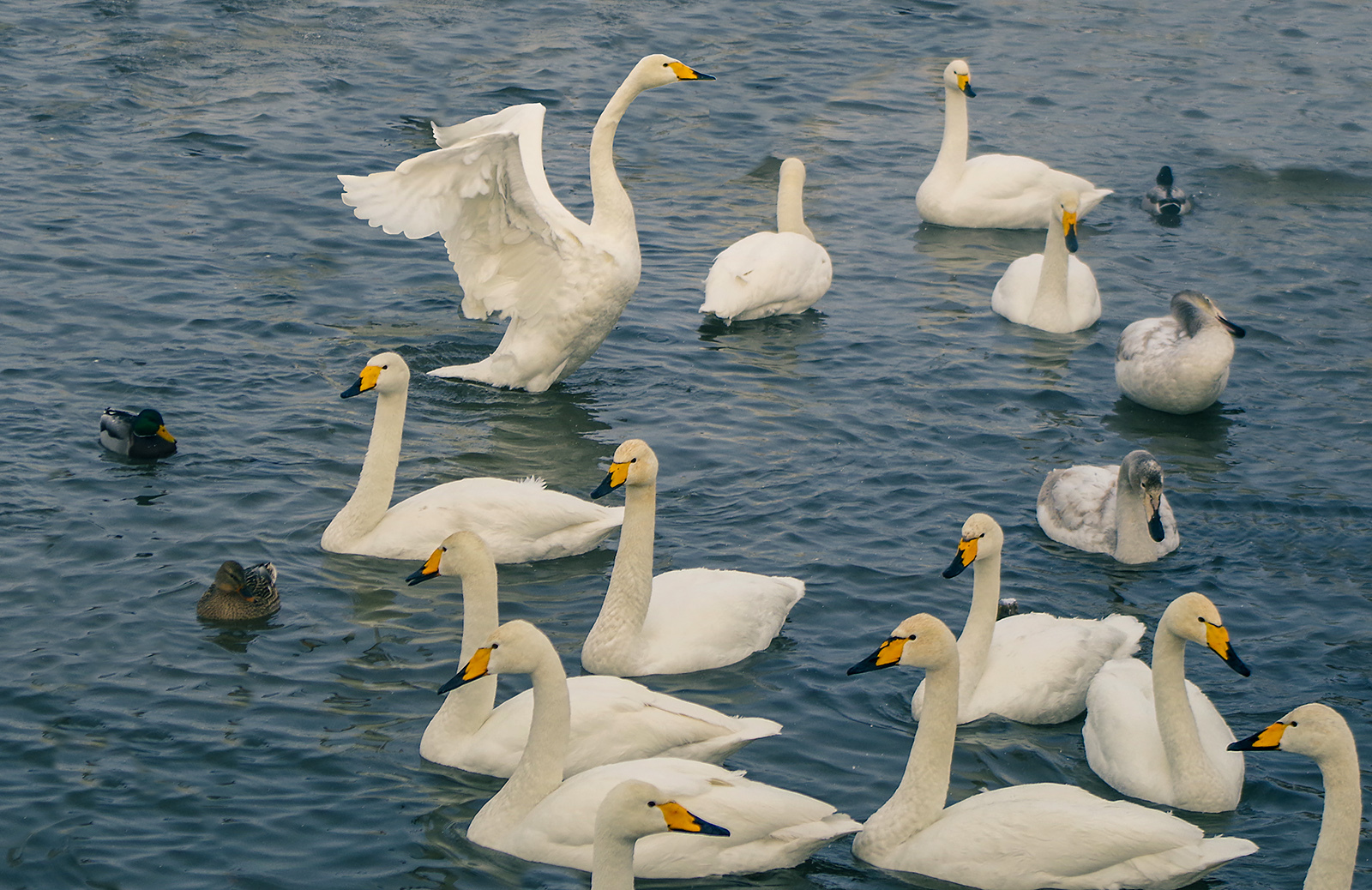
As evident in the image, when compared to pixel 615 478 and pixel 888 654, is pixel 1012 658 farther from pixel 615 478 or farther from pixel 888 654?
pixel 615 478

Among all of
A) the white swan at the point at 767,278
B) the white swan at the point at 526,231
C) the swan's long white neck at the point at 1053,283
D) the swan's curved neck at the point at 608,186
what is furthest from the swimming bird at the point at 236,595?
the swan's long white neck at the point at 1053,283

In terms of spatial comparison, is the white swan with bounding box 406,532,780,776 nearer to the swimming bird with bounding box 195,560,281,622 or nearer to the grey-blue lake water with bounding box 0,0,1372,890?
the grey-blue lake water with bounding box 0,0,1372,890

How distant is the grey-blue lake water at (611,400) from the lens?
334 inches

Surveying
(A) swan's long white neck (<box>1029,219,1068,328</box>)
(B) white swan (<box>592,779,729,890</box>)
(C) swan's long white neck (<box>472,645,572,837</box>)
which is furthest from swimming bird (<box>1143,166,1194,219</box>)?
(B) white swan (<box>592,779,729,890</box>)

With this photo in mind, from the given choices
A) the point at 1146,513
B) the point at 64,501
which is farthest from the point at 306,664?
the point at 1146,513

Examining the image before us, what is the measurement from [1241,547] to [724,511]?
3516 millimetres

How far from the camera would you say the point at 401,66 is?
22156mm

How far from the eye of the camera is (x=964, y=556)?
30.5ft

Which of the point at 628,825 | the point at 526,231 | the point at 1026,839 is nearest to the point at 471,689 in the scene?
the point at 628,825

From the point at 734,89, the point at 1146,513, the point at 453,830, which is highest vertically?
the point at 734,89

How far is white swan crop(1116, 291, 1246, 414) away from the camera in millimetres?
13328

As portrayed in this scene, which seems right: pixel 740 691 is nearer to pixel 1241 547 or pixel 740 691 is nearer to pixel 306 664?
pixel 306 664

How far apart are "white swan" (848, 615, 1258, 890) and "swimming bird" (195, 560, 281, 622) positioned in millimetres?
3672

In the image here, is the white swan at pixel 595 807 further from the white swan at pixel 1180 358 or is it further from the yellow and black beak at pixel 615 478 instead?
the white swan at pixel 1180 358
